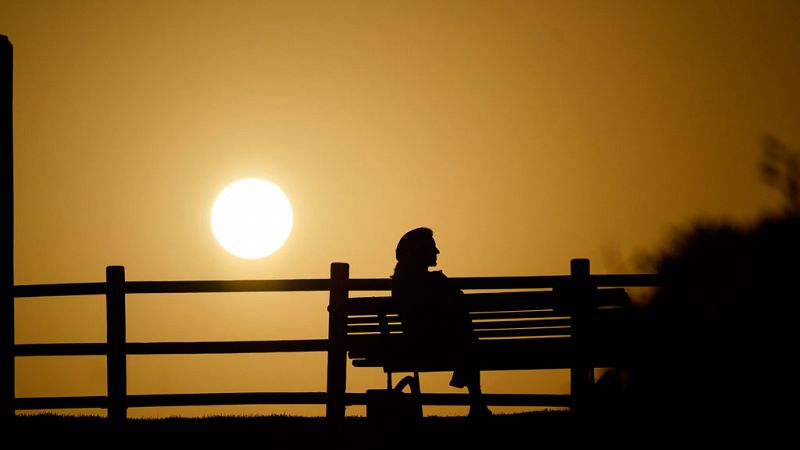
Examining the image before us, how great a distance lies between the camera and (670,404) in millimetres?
7480

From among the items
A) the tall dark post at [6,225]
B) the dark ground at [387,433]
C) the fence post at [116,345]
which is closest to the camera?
the dark ground at [387,433]

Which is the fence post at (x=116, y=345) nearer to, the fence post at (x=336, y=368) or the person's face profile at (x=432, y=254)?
the fence post at (x=336, y=368)

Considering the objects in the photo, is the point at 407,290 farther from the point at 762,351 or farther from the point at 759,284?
the point at 759,284

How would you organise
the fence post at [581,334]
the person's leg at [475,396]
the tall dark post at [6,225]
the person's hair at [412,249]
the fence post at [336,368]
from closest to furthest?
the fence post at [581,334], the tall dark post at [6,225], the person's leg at [475,396], the person's hair at [412,249], the fence post at [336,368]

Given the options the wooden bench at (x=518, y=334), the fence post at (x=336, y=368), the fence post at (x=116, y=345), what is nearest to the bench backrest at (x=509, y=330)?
the wooden bench at (x=518, y=334)

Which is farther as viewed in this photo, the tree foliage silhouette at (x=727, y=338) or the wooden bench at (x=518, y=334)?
the tree foliage silhouette at (x=727, y=338)

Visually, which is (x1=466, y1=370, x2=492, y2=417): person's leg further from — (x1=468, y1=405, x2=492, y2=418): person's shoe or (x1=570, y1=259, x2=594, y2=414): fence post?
(x1=570, y1=259, x2=594, y2=414): fence post

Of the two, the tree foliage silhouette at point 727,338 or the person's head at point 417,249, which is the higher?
the person's head at point 417,249

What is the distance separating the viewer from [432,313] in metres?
6.45

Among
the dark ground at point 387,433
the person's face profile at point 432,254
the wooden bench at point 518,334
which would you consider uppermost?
the person's face profile at point 432,254

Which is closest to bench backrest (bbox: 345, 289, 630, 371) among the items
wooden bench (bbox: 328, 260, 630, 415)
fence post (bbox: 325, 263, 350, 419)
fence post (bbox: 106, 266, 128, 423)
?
wooden bench (bbox: 328, 260, 630, 415)

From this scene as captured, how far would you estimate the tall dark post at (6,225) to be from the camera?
20.9ft

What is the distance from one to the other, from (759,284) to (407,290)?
11679 millimetres

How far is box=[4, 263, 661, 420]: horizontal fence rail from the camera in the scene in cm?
779
